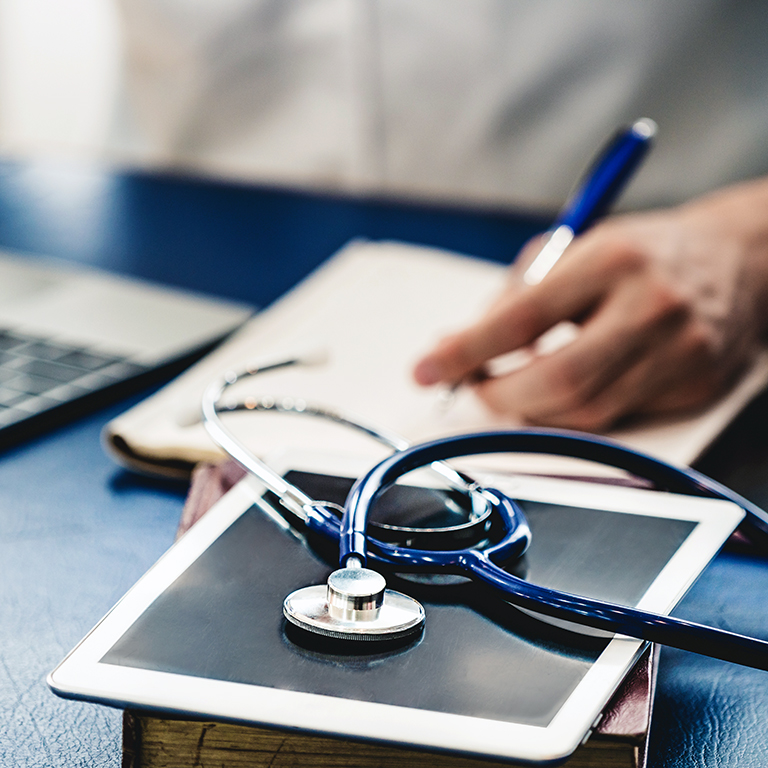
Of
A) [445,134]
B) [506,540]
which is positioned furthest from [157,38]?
[506,540]

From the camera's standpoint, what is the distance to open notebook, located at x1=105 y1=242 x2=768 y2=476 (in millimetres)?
480

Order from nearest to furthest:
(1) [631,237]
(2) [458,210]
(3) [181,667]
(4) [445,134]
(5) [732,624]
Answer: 1. (3) [181,667]
2. (5) [732,624]
3. (1) [631,237]
4. (2) [458,210]
5. (4) [445,134]

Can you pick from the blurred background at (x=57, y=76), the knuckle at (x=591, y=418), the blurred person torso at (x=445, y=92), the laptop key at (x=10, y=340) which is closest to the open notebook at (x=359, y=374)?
the knuckle at (x=591, y=418)

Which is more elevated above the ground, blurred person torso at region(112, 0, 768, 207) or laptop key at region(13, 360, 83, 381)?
blurred person torso at region(112, 0, 768, 207)

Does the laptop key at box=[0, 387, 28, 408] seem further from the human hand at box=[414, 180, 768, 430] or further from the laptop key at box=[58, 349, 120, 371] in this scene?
the human hand at box=[414, 180, 768, 430]

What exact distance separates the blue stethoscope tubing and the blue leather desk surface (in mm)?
52

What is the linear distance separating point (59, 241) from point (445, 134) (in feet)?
1.50

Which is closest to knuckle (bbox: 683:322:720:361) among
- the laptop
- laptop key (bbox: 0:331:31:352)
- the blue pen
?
the blue pen

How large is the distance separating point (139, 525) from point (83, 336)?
0.22 meters

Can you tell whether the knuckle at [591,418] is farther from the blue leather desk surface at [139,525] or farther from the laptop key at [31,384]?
the laptop key at [31,384]

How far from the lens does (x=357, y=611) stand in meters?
0.26

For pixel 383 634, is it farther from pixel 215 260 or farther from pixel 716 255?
pixel 215 260

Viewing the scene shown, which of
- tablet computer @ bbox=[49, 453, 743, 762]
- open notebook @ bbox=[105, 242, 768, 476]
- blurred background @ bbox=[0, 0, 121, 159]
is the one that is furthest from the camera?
blurred background @ bbox=[0, 0, 121, 159]

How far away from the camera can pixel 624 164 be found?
67 centimetres
